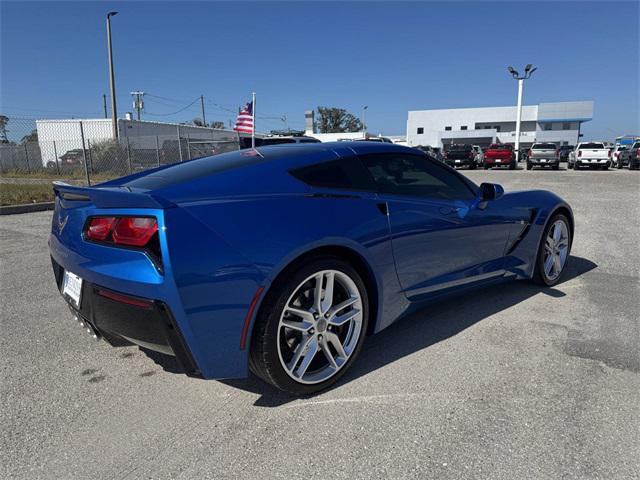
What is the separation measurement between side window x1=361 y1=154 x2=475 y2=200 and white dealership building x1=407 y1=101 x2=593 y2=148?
58.9m

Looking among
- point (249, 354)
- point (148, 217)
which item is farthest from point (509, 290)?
point (148, 217)

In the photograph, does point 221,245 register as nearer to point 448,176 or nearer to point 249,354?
point 249,354

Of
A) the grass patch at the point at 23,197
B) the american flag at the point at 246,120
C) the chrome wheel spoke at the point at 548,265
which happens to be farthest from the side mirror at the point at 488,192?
the american flag at the point at 246,120

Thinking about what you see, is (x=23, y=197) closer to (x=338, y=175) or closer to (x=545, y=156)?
(x=338, y=175)

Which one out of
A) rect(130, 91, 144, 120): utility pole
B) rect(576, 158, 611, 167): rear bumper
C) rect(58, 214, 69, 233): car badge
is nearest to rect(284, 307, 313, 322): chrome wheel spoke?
rect(58, 214, 69, 233): car badge

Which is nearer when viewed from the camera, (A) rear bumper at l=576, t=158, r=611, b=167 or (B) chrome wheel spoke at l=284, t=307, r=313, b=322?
(B) chrome wheel spoke at l=284, t=307, r=313, b=322

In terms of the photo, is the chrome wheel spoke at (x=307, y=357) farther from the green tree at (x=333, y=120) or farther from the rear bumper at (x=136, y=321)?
the green tree at (x=333, y=120)

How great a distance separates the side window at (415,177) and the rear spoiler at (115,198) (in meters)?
1.37

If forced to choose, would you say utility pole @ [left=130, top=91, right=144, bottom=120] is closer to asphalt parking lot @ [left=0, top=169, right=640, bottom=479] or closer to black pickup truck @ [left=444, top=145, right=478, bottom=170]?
black pickup truck @ [left=444, top=145, right=478, bottom=170]

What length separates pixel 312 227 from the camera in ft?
7.43

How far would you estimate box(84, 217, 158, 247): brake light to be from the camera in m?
1.95

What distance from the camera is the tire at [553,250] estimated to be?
4051 millimetres

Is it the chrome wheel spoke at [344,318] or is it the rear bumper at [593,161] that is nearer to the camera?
the chrome wheel spoke at [344,318]

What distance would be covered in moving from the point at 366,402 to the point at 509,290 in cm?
236
